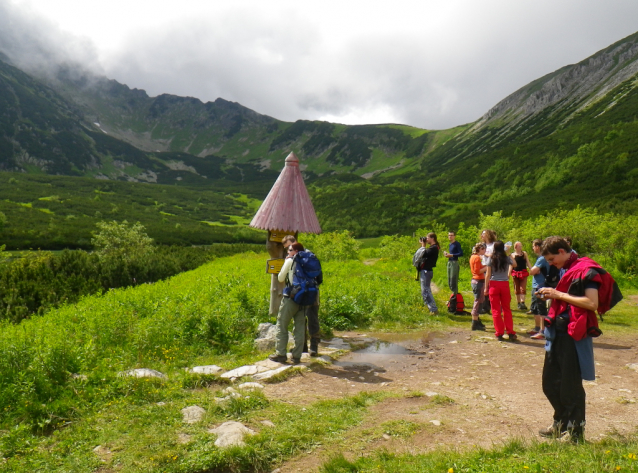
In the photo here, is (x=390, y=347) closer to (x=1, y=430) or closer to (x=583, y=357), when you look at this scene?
(x=583, y=357)

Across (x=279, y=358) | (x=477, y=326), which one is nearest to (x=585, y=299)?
(x=279, y=358)

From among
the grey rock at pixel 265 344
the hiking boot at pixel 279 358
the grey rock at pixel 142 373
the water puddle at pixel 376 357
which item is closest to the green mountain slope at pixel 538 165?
the water puddle at pixel 376 357

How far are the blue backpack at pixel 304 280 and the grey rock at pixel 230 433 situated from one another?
281 centimetres

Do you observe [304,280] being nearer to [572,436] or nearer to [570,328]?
[570,328]

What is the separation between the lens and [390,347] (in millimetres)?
8977

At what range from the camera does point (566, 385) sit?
13.7ft

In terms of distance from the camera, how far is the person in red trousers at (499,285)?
8766 mm

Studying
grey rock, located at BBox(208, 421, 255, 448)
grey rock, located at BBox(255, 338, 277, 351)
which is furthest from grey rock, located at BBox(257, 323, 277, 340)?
grey rock, located at BBox(208, 421, 255, 448)

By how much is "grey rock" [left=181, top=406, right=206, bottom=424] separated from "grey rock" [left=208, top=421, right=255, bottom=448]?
1.20ft

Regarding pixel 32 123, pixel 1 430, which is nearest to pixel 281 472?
pixel 1 430

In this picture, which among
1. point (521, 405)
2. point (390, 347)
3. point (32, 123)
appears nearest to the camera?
point (521, 405)

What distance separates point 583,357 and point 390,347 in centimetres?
510

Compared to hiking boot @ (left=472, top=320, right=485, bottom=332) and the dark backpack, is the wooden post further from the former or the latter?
the dark backpack

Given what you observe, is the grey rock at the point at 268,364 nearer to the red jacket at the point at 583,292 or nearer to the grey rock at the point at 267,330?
the grey rock at the point at 267,330
